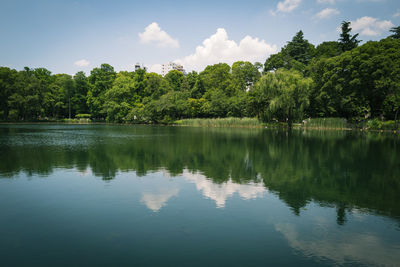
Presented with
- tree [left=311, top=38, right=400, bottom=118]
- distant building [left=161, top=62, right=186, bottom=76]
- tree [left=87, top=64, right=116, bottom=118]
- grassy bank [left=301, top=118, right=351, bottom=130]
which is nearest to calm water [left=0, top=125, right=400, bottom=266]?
tree [left=311, top=38, right=400, bottom=118]

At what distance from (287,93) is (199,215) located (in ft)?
141

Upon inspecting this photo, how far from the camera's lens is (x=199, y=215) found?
6.73 meters

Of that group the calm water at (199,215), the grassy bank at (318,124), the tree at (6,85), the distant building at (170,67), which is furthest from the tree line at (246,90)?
the distant building at (170,67)

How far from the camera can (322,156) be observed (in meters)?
16.4

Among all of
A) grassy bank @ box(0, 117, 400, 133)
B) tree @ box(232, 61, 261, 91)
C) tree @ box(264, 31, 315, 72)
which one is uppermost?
tree @ box(264, 31, 315, 72)

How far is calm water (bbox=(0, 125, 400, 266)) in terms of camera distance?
15.7 ft

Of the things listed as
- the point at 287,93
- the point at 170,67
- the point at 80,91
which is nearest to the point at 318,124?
the point at 287,93

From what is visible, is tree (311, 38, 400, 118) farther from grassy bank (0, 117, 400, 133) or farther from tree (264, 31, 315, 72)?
tree (264, 31, 315, 72)

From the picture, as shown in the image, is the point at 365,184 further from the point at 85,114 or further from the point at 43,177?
the point at 85,114

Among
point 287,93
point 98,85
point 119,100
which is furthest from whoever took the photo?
point 98,85

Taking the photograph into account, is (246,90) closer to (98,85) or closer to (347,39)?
(347,39)

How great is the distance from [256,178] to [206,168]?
108 inches

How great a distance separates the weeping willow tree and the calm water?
112 ft

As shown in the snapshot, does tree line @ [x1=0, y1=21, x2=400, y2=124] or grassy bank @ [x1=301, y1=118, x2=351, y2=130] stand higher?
tree line @ [x1=0, y1=21, x2=400, y2=124]
